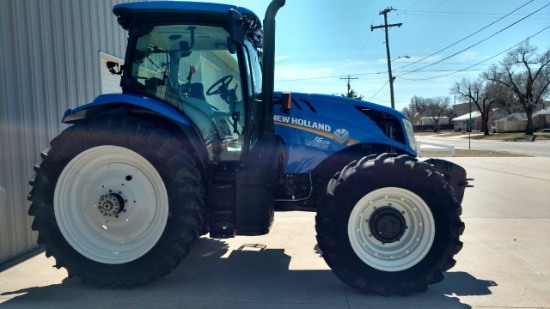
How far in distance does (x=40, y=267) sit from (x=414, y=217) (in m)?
3.98

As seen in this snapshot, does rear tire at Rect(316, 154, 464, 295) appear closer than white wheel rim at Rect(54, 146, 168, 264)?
Yes

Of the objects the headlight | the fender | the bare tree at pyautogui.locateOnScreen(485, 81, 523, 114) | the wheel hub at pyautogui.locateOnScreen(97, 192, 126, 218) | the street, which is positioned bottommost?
the street

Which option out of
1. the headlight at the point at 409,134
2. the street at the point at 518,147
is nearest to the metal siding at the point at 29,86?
the headlight at the point at 409,134

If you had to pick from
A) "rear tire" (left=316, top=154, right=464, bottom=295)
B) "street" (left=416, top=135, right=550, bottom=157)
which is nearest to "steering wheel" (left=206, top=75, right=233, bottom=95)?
"rear tire" (left=316, top=154, right=464, bottom=295)

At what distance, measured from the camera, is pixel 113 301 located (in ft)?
11.1

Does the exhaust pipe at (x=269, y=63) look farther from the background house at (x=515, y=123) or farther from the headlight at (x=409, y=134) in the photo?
the background house at (x=515, y=123)

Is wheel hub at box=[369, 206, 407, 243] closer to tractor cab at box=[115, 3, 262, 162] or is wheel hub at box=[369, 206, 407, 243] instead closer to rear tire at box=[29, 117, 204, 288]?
tractor cab at box=[115, 3, 262, 162]

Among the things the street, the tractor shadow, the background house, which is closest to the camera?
the tractor shadow

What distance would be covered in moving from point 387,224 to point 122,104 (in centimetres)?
272

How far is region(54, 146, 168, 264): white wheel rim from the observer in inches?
143

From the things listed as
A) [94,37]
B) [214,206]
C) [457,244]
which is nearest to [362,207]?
[457,244]

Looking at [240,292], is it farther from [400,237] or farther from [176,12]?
[176,12]

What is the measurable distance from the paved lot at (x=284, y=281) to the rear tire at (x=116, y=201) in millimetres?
281

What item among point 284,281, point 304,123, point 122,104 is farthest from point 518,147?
point 122,104
